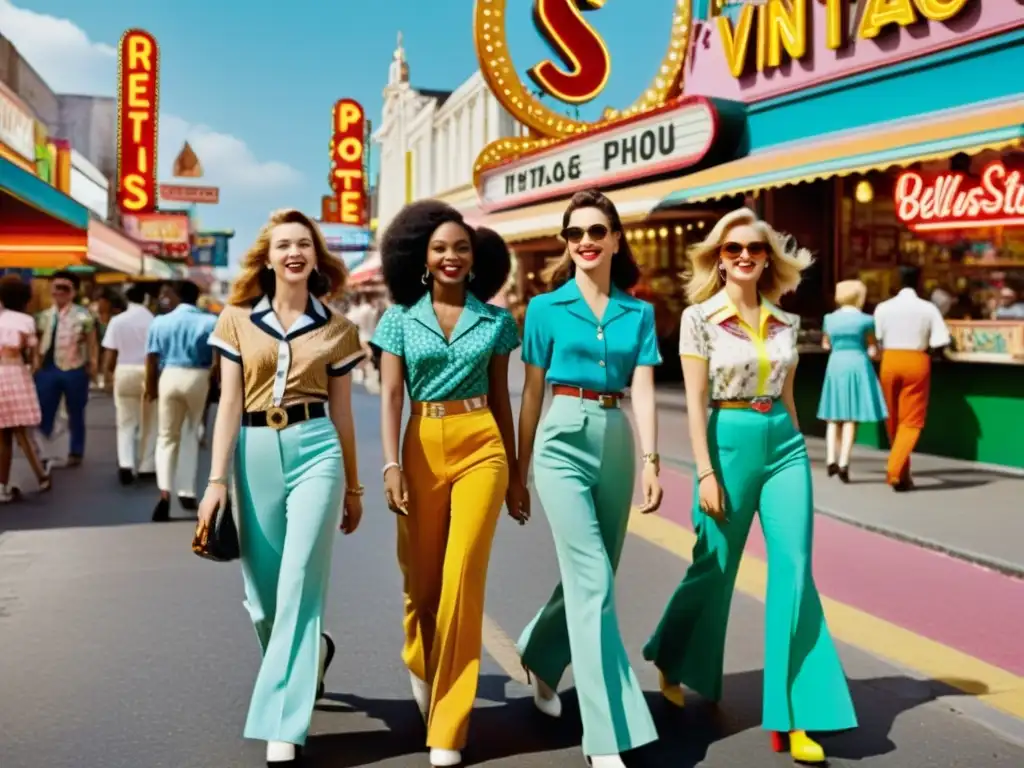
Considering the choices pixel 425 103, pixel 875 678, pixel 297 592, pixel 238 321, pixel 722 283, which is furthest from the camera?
pixel 425 103

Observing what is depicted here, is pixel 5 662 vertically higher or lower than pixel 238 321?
lower

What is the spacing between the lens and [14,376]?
9570 mm

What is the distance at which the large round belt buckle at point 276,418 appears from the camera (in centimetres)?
391

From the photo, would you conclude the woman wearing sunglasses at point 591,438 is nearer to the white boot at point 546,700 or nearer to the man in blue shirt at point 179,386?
the white boot at point 546,700

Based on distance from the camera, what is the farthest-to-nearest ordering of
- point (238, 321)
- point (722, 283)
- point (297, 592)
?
point (722, 283) < point (238, 321) < point (297, 592)

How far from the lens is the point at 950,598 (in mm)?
6156

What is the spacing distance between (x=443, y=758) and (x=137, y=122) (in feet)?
99.6

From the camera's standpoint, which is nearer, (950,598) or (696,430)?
(696,430)

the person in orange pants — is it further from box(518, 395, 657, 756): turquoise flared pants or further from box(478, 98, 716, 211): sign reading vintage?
box(518, 395, 657, 756): turquoise flared pants

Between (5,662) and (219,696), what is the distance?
3.86ft

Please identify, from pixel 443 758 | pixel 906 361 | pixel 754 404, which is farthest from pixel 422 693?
pixel 906 361

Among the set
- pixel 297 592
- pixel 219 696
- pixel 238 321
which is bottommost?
pixel 219 696

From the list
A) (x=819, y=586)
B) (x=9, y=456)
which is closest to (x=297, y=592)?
(x=819, y=586)

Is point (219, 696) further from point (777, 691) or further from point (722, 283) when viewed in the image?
point (722, 283)
